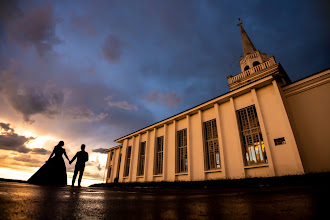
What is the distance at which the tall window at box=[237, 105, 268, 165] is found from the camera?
32.6 feet

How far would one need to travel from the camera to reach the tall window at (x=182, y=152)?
14020 millimetres

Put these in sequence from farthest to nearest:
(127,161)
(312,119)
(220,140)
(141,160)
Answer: (127,161), (141,160), (220,140), (312,119)

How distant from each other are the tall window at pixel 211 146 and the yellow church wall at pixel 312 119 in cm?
499

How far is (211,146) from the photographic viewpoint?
496 inches

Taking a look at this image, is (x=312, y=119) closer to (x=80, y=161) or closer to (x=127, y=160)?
(x=80, y=161)

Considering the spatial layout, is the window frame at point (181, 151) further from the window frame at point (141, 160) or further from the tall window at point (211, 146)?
the window frame at point (141, 160)

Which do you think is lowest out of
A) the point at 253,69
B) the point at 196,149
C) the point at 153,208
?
the point at 153,208

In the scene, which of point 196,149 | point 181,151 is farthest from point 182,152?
point 196,149

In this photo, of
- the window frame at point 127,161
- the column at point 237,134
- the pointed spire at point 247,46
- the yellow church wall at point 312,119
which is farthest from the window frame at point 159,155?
the pointed spire at point 247,46

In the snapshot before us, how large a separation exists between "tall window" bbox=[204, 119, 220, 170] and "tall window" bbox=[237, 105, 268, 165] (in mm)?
2102

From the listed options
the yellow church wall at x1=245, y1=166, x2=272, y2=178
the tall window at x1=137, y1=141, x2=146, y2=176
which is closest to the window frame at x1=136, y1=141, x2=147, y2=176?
the tall window at x1=137, y1=141, x2=146, y2=176

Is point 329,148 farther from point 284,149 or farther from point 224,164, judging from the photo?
point 224,164

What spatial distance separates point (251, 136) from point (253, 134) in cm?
20

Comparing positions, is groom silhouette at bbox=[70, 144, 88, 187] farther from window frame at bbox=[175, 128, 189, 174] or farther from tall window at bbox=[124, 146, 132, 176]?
tall window at bbox=[124, 146, 132, 176]
